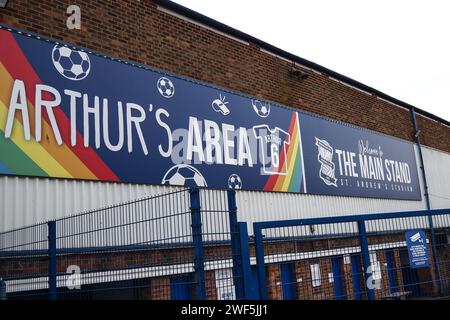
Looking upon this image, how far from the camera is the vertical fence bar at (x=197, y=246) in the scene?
4273 millimetres

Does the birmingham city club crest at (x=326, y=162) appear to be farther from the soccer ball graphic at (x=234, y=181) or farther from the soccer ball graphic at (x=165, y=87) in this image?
the soccer ball graphic at (x=165, y=87)

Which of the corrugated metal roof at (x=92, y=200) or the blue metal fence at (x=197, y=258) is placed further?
the corrugated metal roof at (x=92, y=200)

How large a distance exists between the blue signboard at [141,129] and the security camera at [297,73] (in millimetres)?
1255

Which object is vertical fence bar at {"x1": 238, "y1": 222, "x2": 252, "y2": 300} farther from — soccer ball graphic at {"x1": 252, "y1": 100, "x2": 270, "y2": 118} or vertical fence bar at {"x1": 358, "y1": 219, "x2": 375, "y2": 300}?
soccer ball graphic at {"x1": 252, "y1": 100, "x2": 270, "y2": 118}

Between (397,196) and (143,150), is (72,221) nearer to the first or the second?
(143,150)

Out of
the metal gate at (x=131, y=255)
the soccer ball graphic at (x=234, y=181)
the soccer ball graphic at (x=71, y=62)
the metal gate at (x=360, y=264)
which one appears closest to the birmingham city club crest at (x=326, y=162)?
the soccer ball graphic at (x=234, y=181)

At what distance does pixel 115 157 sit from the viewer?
8438 mm

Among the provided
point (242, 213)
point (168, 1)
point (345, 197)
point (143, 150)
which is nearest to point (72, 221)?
point (143, 150)

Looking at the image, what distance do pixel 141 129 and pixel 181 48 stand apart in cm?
246

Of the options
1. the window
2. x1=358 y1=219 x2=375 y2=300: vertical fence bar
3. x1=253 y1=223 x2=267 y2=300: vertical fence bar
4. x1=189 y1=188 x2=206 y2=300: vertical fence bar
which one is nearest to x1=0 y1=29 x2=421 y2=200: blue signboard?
the window

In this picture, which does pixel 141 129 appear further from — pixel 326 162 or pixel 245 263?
pixel 326 162

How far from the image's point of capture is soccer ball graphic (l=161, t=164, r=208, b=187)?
30.3 ft

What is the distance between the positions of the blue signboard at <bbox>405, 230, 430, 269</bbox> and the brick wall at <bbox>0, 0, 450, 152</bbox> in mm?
6097
